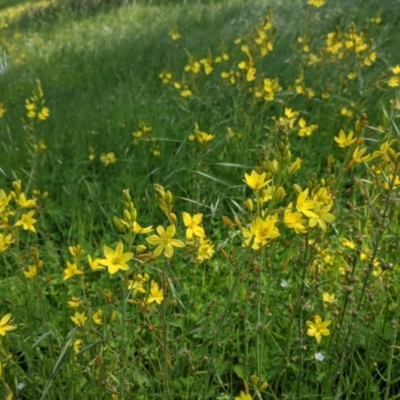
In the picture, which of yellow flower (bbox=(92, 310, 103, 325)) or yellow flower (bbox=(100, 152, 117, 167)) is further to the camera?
yellow flower (bbox=(100, 152, 117, 167))

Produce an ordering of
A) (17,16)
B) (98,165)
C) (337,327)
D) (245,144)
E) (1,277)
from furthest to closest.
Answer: (17,16), (98,165), (245,144), (1,277), (337,327)

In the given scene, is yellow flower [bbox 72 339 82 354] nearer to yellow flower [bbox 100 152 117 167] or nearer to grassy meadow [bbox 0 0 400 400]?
grassy meadow [bbox 0 0 400 400]

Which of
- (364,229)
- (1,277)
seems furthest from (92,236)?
(364,229)

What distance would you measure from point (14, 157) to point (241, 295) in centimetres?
182

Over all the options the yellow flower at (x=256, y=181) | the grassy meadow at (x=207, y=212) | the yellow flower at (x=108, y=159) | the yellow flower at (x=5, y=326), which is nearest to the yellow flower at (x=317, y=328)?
the grassy meadow at (x=207, y=212)

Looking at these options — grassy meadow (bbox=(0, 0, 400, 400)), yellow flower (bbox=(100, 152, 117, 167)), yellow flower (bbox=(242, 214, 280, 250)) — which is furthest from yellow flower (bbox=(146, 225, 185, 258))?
yellow flower (bbox=(100, 152, 117, 167))

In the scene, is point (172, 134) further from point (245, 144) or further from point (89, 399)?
point (89, 399)

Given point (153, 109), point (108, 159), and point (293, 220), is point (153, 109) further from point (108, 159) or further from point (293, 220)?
point (293, 220)

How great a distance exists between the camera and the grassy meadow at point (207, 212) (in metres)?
1.38

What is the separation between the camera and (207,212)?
260cm

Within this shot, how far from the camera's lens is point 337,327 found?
4.72ft

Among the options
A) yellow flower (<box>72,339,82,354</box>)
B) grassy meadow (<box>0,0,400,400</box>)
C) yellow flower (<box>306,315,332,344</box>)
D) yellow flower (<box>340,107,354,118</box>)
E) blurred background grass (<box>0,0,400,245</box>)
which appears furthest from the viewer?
yellow flower (<box>340,107,354,118</box>)

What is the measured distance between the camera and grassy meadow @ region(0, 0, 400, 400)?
138cm

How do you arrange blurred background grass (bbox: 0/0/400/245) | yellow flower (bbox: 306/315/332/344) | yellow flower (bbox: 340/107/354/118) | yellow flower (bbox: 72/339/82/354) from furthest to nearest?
1. yellow flower (bbox: 340/107/354/118)
2. blurred background grass (bbox: 0/0/400/245)
3. yellow flower (bbox: 72/339/82/354)
4. yellow flower (bbox: 306/315/332/344)
